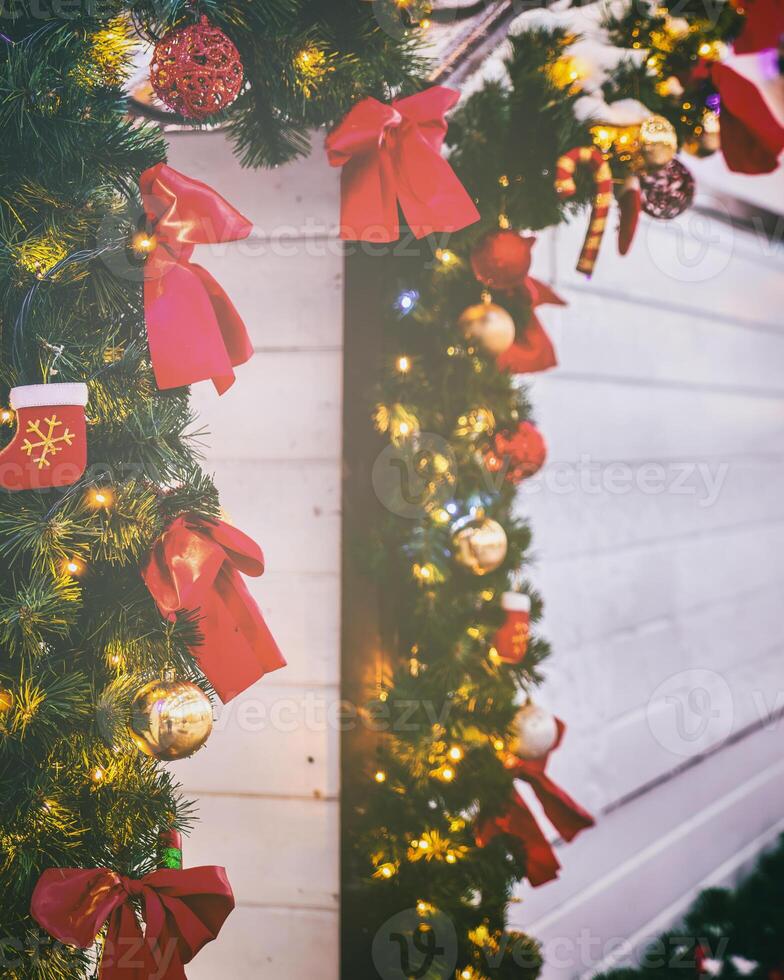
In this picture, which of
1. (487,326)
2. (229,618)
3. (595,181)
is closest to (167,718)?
(229,618)

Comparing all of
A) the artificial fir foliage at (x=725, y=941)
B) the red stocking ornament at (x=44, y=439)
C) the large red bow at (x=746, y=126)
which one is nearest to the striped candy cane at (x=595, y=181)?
the large red bow at (x=746, y=126)

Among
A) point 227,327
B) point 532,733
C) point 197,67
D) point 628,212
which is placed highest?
point 197,67

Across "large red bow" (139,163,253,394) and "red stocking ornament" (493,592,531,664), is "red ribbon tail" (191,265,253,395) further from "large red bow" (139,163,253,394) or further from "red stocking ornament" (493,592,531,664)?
"red stocking ornament" (493,592,531,664)

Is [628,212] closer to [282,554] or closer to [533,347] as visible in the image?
[533,347]

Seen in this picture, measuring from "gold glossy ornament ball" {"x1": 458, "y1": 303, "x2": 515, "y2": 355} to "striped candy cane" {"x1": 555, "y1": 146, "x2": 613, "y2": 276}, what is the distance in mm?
161

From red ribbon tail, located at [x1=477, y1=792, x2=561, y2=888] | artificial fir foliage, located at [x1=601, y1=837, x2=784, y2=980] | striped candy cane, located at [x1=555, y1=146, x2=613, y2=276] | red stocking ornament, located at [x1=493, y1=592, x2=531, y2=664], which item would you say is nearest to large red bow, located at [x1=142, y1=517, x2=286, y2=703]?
red stocking ornament, located at [x1=493, y1=592, x2=531, y2=664]

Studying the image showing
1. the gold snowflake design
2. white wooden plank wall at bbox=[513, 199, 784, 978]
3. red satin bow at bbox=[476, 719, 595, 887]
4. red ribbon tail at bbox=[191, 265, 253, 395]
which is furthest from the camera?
white wooden plank wall at bbox=[513, 199, 784, 978]

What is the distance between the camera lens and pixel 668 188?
3.57 feet

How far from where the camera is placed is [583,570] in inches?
60.4

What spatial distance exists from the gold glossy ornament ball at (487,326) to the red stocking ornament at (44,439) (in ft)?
1.72

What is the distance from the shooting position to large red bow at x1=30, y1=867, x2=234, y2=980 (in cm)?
66

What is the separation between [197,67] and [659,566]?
4.76 ft

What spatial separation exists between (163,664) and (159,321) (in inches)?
12.5

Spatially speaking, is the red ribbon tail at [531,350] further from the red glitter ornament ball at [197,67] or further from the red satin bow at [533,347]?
the red glitter ornament ball at [197,67]
